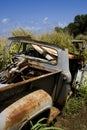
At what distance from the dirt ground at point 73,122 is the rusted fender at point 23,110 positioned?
4.66 ft

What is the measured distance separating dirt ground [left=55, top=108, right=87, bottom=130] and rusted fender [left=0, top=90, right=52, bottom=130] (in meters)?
1.42

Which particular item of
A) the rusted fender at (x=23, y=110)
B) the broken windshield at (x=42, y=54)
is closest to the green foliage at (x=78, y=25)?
the broken windshield at (x=42, y=54)

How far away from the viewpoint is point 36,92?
194 inches

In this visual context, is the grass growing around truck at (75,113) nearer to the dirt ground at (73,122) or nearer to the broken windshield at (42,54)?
the dirt ground at (73,122)

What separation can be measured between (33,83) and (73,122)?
1.92 metres

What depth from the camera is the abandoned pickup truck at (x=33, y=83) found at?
4223mm

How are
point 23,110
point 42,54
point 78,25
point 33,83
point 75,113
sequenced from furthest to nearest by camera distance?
point 78,25 → point 75,113 → point 42,54 → point 33,83 → point 23,110

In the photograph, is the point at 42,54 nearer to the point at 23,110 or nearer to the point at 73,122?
the point at 73,122

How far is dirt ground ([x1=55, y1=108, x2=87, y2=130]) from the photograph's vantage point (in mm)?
6250

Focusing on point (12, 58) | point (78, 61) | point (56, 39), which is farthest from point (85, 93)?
point (56, 39)

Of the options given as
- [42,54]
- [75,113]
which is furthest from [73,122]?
[42,54]

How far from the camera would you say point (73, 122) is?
6.49 meters

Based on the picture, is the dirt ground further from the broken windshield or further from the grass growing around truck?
the broken windshield

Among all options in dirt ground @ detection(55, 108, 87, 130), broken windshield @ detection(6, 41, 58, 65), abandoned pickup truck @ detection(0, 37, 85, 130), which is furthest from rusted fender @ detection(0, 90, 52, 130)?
dirt ground @ detection(55, 108, 87, 130)
